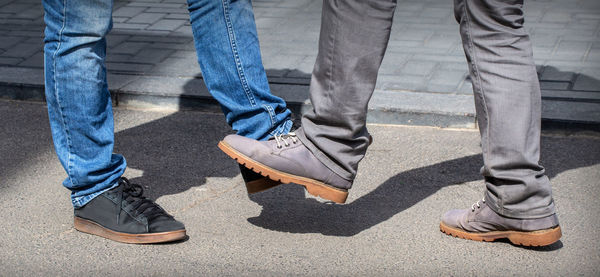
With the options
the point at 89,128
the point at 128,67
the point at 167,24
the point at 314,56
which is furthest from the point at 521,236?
the point at 167,24

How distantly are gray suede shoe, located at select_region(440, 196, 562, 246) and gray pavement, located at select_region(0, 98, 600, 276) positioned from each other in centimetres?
4

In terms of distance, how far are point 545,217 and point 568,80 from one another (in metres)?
2.08

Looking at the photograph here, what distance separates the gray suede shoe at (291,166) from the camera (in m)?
2.57

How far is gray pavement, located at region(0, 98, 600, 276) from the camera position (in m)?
2.56

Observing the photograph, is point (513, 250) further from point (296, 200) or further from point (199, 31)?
point (199, 31)

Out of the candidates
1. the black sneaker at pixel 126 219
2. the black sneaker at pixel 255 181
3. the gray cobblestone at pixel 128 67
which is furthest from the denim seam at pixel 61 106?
the gray cobblestone at pixel 128 67

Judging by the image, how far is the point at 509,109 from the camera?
2457 millimetres

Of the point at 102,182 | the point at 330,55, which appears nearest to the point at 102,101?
the point at 102,182

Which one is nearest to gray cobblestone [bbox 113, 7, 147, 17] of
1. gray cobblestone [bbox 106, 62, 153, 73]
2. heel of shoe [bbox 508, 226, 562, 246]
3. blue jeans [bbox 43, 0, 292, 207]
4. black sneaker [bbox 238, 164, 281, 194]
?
gray cobblestone [bbox 106, 62, 153, 73]

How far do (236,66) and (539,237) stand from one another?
118cm

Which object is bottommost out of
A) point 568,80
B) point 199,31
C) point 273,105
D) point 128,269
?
point 568,80

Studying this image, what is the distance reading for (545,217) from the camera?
8.38ft

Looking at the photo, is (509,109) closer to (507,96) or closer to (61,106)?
(507,96)

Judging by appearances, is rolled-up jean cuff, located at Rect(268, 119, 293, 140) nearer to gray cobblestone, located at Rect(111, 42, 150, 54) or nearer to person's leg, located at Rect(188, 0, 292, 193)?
person's leg, located at Rect(188, 0, 292, 193)
